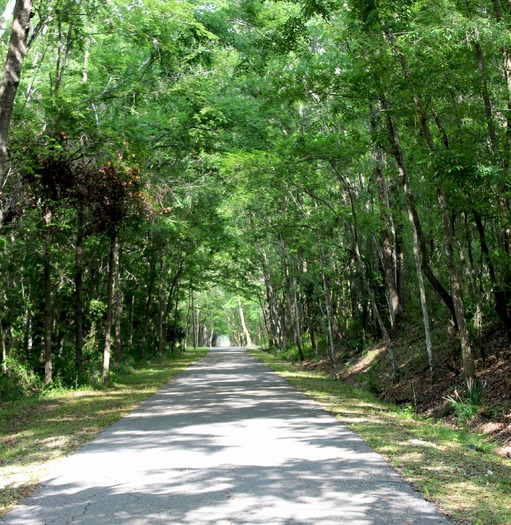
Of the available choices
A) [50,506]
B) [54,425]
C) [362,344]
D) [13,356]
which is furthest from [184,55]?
[50,506]

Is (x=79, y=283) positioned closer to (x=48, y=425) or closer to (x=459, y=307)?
(x=48, y=425)

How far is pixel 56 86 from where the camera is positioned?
14039 mm

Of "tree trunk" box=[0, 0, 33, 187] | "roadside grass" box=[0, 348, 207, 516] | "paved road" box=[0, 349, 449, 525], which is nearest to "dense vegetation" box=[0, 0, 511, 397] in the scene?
"tree trunk" box=[0, 0, 33, 187]

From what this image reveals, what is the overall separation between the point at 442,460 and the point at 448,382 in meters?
6.81

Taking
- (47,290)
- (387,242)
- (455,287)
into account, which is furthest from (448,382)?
(47,290)

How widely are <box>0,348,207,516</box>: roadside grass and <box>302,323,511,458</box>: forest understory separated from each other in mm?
6243

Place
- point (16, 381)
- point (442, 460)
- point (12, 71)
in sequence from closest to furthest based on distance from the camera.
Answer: point (442, 460), point (12, 71), point (16, 381)

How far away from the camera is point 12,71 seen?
26.8 feet

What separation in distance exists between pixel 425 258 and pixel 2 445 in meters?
9.63

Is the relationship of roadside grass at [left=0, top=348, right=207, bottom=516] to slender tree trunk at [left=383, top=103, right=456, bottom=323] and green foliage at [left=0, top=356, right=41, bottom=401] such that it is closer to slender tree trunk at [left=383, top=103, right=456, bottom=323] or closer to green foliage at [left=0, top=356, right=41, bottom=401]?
green foliage at [left=0, top=356, right=41, bottom=401]

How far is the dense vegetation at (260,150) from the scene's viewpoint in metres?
10.5

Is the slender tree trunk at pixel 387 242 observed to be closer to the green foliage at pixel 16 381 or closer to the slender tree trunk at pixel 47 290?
the slender tree trunk at pixel 47 290

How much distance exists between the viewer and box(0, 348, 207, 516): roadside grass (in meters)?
6.39

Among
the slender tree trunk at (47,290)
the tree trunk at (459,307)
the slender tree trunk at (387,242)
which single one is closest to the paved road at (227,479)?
the tree trunk at (459,307)
